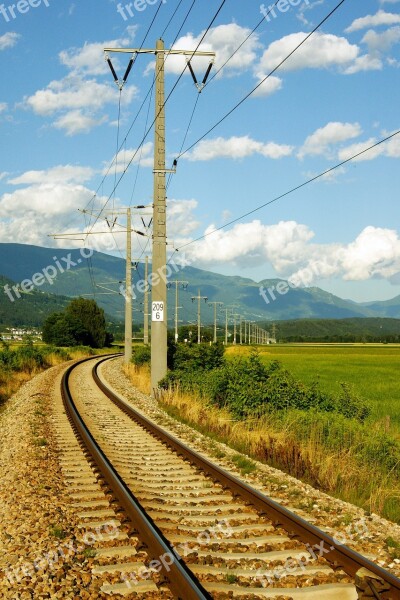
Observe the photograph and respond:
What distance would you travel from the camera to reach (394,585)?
5480mm

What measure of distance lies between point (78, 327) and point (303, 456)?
326 feet

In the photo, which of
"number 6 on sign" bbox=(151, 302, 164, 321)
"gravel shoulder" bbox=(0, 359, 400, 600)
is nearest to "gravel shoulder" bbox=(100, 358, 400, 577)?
"gravel shoulder" bbox=(0, 359, 400, 600)

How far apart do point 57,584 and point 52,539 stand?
4.12 feet

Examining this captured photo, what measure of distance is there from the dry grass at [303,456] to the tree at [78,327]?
92169mm

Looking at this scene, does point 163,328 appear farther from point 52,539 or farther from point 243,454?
point 52,539

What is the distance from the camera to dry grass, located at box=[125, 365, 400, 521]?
988cm

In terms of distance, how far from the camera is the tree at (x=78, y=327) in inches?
4242

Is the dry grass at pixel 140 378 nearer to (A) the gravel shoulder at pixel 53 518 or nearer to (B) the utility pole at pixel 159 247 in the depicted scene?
(B) the utility pole at pixel 159 247

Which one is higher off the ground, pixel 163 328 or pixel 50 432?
pixel 163 328

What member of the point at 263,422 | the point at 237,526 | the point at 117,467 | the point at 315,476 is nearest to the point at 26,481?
the point at 117,467

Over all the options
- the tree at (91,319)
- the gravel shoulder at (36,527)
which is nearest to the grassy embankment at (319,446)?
the gravel shoulder at (36,527)

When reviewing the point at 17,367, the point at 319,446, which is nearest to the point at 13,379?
the point at 17,367

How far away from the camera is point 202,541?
7.04m

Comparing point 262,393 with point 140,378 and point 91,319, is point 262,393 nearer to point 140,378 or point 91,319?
point 140,378
